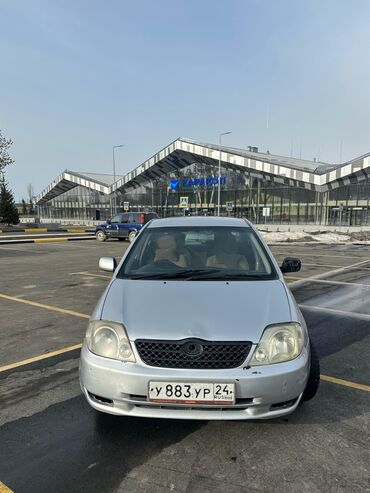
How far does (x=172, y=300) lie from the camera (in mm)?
2848

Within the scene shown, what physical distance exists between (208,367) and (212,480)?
675mm

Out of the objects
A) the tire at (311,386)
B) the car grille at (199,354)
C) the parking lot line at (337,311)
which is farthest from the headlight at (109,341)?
the parking lot line at (337,311)

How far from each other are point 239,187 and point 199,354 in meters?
40.4

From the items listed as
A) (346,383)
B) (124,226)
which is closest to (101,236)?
(124,226)

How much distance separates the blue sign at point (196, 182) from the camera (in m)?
43.2

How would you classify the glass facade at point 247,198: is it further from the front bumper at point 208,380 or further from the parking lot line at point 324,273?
the front bumper at point 208,380

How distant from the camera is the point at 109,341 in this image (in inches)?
103

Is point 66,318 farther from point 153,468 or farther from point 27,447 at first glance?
point 153,468

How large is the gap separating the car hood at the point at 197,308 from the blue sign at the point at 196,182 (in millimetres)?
40427

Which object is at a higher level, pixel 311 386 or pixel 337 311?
pixel 311 386

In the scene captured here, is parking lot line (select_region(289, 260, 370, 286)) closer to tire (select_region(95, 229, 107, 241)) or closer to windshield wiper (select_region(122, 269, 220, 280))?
windshield wiper (select_region(122, 269, 220, 280))

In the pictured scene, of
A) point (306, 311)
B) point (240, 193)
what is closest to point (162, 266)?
point (306, 311)

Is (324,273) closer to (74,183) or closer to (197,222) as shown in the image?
(197,222)

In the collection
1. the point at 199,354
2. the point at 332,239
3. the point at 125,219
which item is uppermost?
the point at 125,219
